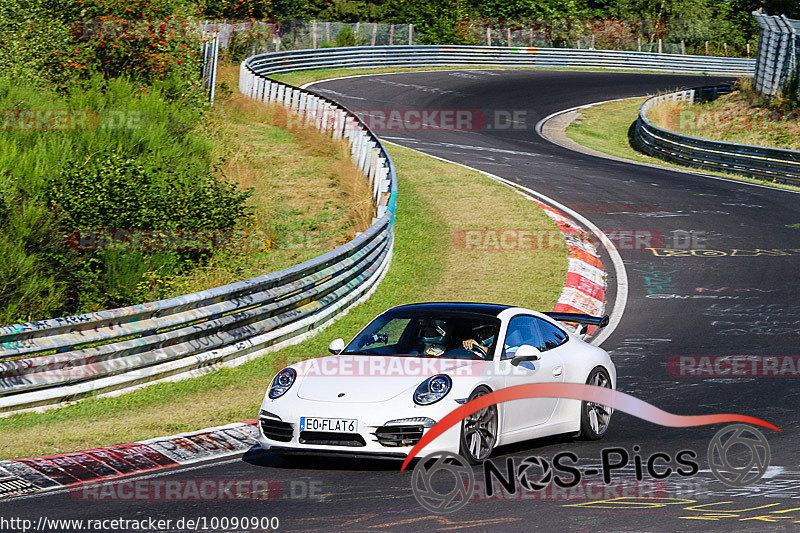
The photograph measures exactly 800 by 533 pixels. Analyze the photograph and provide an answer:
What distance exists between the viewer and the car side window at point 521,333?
29.2ft

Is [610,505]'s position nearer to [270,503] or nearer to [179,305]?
[270,503]

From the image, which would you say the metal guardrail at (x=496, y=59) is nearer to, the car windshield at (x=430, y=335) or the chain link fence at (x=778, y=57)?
the chain link fence at (x=778, y=57)

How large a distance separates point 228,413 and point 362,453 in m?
3.03

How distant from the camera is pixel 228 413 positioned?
1029 centimetres

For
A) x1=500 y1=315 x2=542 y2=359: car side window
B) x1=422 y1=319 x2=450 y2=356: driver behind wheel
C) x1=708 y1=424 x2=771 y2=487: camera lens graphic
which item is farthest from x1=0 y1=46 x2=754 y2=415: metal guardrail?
x1=708 y1=424 x2=771 y2=487: camera lens graphic

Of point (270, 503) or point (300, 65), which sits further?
point (300, 65)

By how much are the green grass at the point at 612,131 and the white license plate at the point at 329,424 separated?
23.0 meters

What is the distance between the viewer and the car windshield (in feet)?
29.1

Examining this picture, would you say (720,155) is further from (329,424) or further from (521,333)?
(329,424)

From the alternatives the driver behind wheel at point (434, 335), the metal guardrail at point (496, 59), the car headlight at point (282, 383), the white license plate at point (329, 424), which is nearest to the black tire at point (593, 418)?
the driver behind wheel at point (434, 335)

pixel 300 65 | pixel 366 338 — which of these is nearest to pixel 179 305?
pixel 366 338

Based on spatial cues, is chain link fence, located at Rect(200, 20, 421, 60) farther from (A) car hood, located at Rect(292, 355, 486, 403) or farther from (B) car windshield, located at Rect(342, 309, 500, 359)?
(A) car hood, located at Rect(292, 355, 486, 403)

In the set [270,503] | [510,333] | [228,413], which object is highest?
[510,333]

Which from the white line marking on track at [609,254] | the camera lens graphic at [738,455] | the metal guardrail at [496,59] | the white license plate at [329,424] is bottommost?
the white line marking on track at [609,254]
